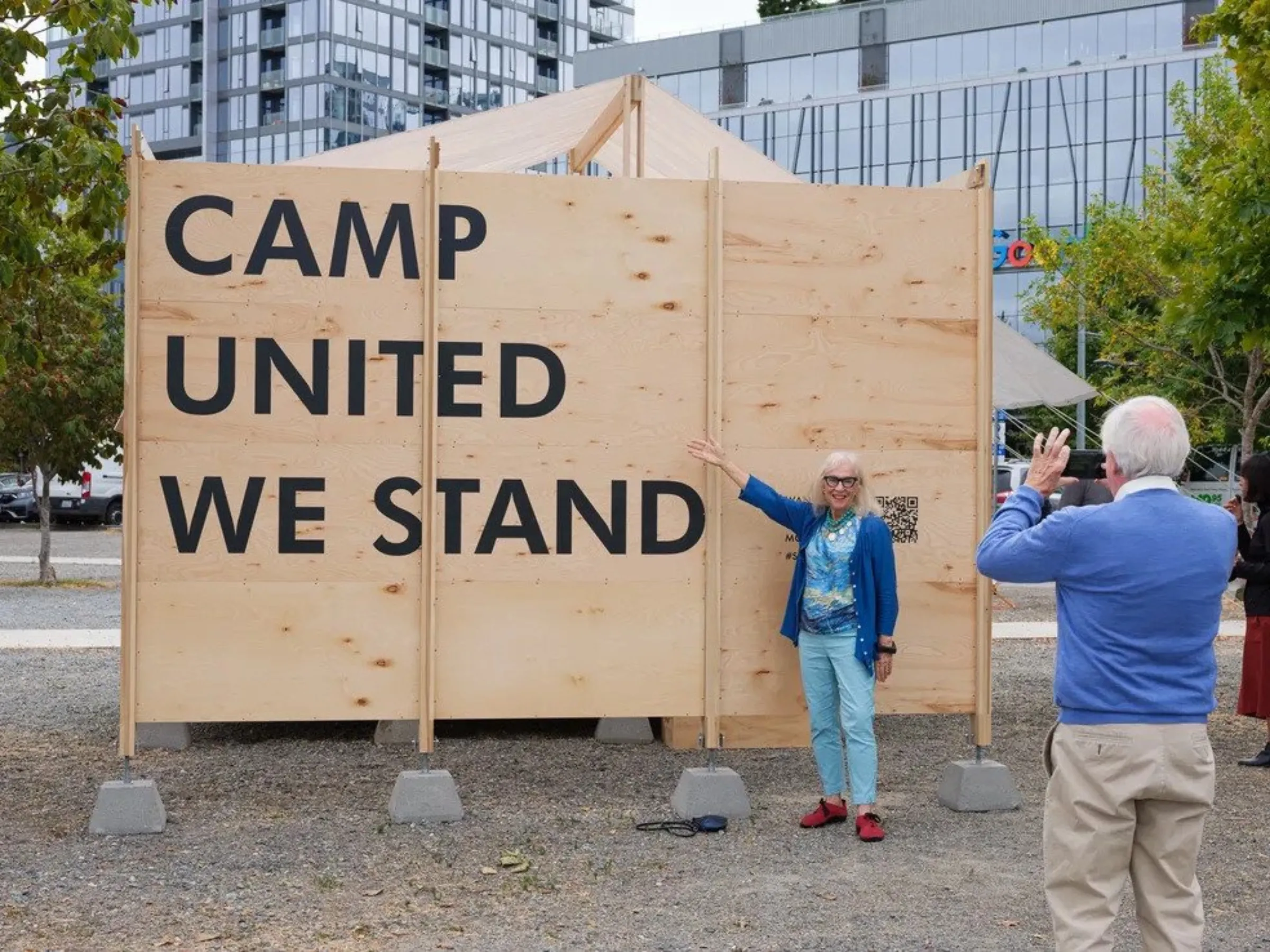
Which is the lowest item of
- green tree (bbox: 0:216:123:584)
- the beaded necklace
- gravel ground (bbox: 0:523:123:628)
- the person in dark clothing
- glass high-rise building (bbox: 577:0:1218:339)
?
gravel ground (bbox: 0:523:123:628)

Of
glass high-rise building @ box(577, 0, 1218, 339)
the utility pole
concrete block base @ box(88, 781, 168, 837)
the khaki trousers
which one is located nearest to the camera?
the khaki trousers

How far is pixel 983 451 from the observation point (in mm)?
7883

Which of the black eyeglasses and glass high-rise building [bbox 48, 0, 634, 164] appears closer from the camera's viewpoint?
the black eyeglasses

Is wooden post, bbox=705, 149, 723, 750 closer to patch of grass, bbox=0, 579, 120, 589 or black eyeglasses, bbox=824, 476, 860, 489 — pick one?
black eyeglasses, bbox=824, 476, 860, 489

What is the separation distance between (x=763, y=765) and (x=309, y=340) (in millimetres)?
3619

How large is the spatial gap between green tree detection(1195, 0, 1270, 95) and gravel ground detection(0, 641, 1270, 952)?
4.65m

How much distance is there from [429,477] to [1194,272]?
19.2ft

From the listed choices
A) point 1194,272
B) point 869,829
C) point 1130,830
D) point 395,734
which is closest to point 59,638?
point 395,734

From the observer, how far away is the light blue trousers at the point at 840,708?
7.18 metres

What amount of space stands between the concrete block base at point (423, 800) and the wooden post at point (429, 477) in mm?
144

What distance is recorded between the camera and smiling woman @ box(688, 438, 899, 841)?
23.5ft

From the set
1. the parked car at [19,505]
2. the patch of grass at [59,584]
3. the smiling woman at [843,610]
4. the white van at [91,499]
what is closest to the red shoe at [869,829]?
the smiling woman at [843,610]

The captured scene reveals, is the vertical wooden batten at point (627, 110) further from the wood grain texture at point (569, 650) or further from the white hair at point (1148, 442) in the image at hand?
the white hair at point (1148, 442)

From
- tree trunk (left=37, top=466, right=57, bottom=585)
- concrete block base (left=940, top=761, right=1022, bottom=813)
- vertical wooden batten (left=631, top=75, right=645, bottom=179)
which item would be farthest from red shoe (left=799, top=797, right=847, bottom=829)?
tree trunk (left=37, top=466, right=57, bottom=585)
